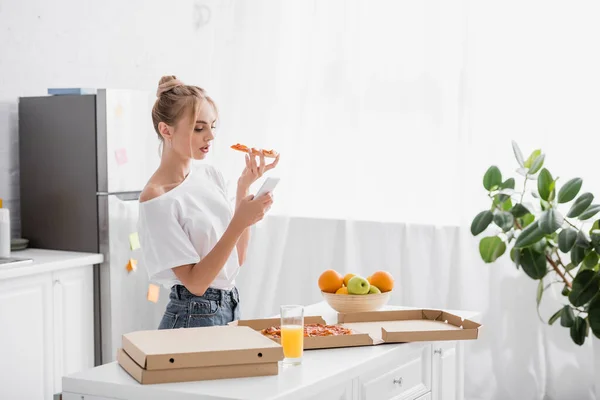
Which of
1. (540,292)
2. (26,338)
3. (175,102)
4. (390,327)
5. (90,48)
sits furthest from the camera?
(90,48)

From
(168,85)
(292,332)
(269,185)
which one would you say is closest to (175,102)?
(168,85)

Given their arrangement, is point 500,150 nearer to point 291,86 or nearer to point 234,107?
point 291,86

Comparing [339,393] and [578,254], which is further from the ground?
[578,254]

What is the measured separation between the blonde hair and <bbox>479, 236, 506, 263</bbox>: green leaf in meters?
1.83

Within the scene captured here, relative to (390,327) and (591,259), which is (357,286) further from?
(591,259)

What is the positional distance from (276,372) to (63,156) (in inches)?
92.7

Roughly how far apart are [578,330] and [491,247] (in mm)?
531

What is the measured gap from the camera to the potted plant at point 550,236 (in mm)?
3703

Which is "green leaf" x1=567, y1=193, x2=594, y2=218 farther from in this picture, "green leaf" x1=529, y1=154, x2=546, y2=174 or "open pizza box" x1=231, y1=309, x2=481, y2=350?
"open pizza box" x1=231, y1=309, x2=481, y2=350

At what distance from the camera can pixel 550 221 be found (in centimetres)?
367

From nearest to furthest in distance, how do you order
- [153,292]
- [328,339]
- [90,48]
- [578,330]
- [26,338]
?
[328,339] → [26,338] → [578,330] → [153,292] → [90,48]

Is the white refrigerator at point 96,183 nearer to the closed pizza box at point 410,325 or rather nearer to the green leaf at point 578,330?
the closed pizza box at point 410,325

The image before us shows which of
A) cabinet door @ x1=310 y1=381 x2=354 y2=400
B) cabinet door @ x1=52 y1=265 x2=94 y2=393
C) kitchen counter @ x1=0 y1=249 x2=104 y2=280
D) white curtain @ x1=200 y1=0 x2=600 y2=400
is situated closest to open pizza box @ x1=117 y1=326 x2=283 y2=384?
cabinet door @ x1=310 y1=381 x2=354 y2=400

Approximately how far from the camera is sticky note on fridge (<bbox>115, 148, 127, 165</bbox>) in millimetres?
4043
